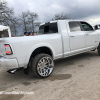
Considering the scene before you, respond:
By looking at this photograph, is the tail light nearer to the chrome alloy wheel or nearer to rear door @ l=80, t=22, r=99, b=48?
the chrome alloy wheel

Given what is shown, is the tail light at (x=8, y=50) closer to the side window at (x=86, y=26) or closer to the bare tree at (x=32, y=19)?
the side window at (x=86, y=26)

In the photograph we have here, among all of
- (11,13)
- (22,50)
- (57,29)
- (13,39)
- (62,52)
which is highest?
(11,13)

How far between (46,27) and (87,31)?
5.90 feet

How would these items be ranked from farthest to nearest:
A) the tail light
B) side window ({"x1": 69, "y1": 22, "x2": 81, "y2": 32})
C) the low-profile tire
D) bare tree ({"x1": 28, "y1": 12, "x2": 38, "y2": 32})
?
bare tree ({"x1": 28, "y1": 12, "x2": 38, "y2": 32}) → side window ({"x1": 69, "y1": 22, "x2": 81, "y2": 32}) → the low-profile tire → the tail light

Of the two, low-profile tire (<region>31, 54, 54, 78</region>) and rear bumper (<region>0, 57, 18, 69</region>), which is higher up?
rear bumper (<region>0, 57, 18, 69</region>)

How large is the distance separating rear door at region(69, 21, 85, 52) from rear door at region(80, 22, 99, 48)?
283mm

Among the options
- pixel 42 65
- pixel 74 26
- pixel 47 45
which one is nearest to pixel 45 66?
pixel 42 65

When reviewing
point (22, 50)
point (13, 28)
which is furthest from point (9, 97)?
point (13, 28)

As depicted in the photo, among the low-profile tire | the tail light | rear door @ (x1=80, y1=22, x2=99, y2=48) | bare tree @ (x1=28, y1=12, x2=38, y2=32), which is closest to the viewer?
the tail light

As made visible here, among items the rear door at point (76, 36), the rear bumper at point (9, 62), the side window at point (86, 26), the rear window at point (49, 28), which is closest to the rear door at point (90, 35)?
the side window at point (86, 26)

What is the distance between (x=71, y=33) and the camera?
375cm

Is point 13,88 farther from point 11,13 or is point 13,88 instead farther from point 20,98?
point 11,13

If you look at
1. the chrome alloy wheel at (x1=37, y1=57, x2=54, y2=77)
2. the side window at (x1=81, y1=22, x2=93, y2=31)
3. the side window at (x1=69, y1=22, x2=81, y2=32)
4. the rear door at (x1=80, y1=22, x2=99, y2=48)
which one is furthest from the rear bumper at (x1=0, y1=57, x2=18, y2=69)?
the side window at (x1=81, y1=22, x2=93, y2=31)

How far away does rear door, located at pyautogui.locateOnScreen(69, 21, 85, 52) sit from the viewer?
3.76 metres
